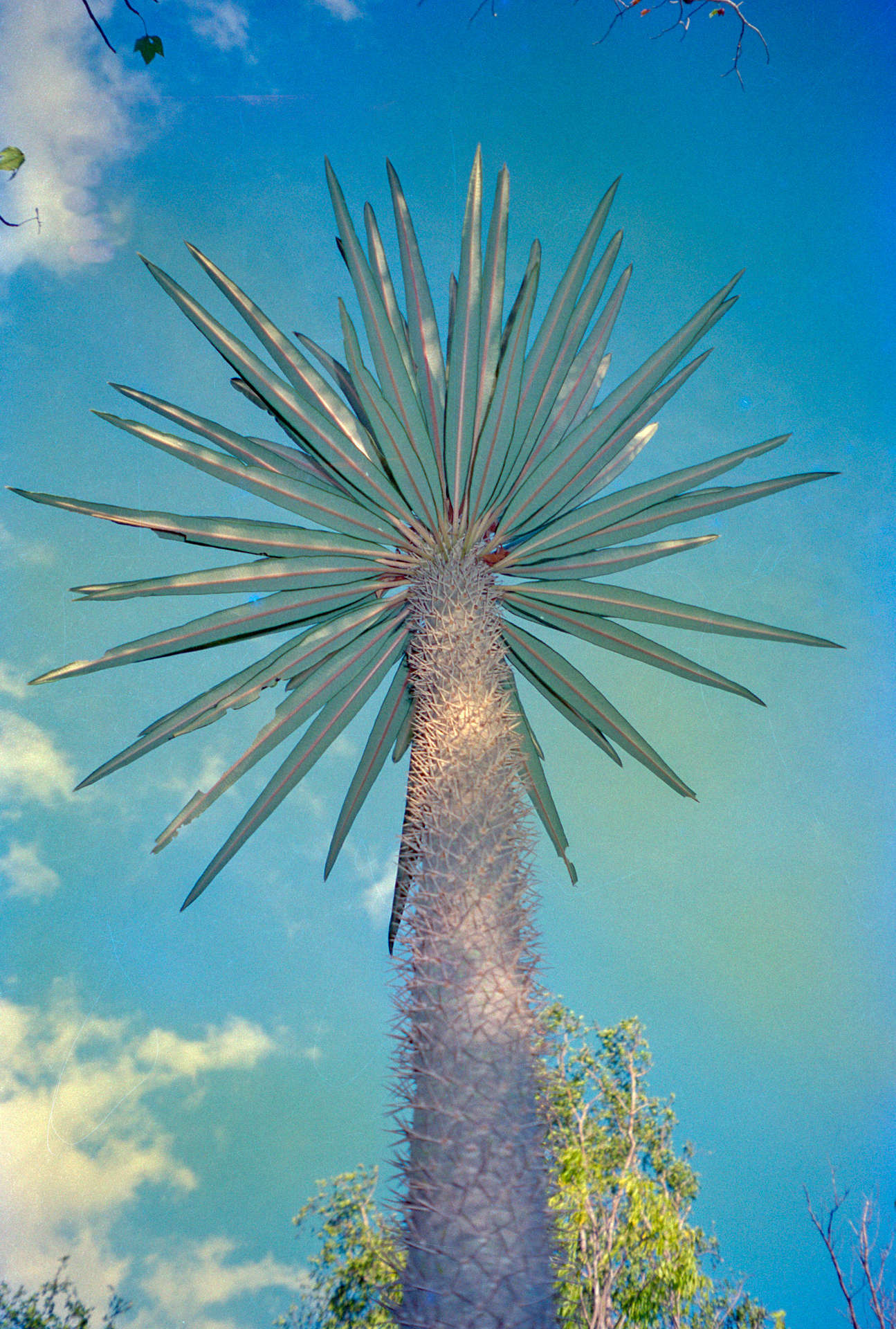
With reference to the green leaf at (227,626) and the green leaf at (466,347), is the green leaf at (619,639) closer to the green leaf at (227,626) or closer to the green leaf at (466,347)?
the green leaf at (466,347)

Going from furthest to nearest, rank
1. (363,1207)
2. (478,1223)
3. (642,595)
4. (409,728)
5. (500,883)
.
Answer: (363,1207) < (409,728) < (642,595) < (500,883) < (478,1223)

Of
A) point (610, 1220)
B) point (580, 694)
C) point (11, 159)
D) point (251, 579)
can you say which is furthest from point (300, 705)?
point (610, 1220)

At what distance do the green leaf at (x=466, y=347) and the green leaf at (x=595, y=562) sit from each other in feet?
1.76

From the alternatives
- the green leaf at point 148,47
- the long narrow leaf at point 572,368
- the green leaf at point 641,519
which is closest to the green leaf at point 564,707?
the green leaf at point 641,519

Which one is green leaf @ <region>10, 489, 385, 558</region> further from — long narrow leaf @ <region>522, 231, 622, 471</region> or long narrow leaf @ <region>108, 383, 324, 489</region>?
long narrow leaf @ <region>522, 231, 622, 471</region>

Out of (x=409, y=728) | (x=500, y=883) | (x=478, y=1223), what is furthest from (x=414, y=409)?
(x=478, y=1223)

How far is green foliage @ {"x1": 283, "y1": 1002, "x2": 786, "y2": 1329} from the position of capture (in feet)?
17.9

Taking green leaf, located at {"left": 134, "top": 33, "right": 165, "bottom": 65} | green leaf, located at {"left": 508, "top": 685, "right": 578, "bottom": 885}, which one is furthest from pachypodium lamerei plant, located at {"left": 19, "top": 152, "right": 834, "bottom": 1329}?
green leaf, located at {"left": 134, "top": 33, "right": 165, "bottom": 65}

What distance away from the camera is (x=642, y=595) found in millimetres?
4129

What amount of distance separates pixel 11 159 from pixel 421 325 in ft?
8.30

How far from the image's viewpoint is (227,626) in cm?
378

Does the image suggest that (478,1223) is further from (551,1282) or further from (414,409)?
(414,409)

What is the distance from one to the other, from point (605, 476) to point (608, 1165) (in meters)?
8.43

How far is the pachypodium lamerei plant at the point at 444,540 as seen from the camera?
3.07 m
